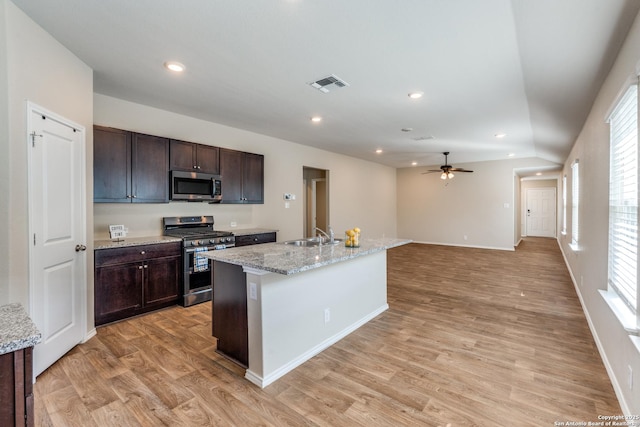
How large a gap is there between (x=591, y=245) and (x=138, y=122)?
5.51m

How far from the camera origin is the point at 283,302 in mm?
2359

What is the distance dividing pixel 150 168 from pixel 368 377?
11.1ft

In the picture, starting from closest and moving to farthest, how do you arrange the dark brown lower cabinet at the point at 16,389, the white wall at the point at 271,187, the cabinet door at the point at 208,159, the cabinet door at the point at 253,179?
1. the dark brown lower cabinet at the point at 16,389
2. the white wall at the point at 271,187
3. the cabinet door at the point at 208,159
4. the cabinet door at the point at 253,179

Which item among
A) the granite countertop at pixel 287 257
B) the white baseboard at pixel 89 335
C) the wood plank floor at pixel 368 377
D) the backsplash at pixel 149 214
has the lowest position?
the wood plank floor at pixel 368 377

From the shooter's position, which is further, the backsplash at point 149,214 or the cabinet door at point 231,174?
the cabinet door at point 231,174

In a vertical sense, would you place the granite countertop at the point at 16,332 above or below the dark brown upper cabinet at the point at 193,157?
below

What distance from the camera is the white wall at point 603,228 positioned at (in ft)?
5.84

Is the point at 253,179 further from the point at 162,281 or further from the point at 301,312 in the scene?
the point at 301,312

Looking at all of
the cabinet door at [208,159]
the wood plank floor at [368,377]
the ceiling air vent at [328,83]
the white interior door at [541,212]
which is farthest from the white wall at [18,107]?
the white interior door at [541,212]

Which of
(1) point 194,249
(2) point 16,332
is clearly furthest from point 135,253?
(2) point 16,332

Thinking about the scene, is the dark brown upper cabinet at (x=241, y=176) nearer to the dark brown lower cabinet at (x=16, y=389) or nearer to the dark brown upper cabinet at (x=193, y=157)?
the dark brown upper cabinet at (x=193, y=157)

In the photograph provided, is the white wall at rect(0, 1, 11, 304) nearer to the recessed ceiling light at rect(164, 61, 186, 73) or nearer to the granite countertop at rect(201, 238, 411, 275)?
the recessed ceiling light at rect(164, 61, 186, 73)

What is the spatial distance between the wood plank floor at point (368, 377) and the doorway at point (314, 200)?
15.5 feet

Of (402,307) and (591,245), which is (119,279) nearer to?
(402,307)
